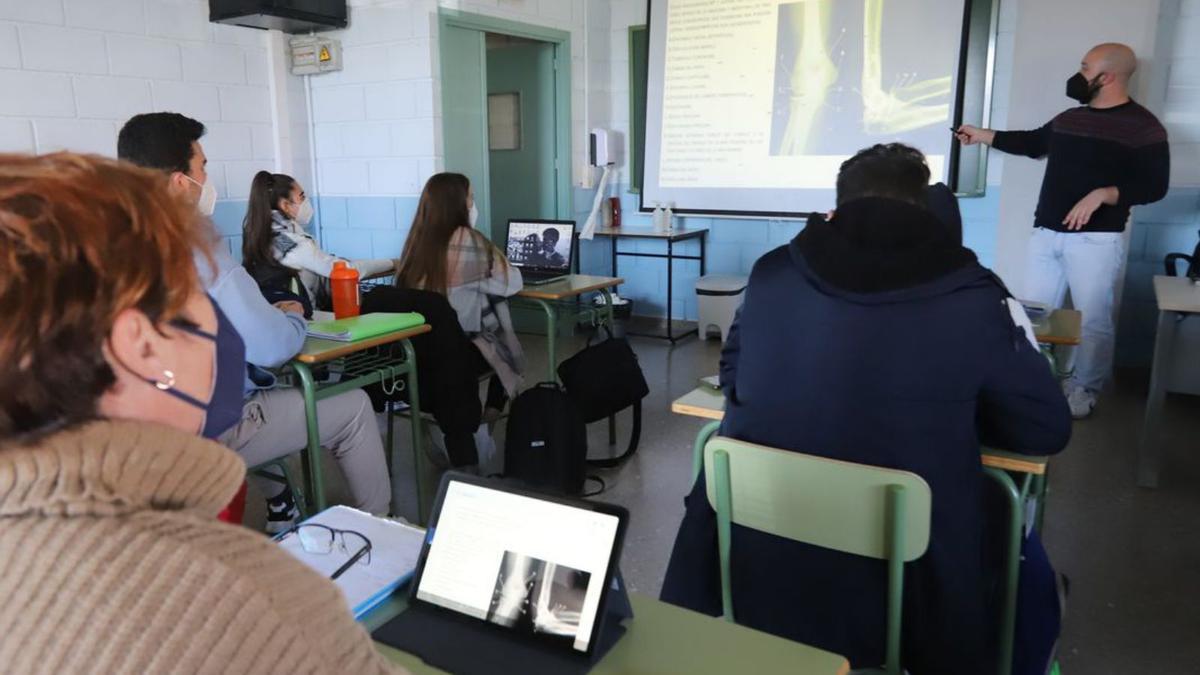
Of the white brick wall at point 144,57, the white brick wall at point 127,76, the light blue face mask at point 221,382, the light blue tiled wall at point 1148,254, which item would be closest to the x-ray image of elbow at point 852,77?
the light blue tiled wall at point 1148,254

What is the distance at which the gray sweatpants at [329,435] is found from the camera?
2311 mm

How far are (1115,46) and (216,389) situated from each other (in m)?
4.06

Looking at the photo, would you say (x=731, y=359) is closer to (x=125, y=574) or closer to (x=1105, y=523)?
(x=125, y=574)

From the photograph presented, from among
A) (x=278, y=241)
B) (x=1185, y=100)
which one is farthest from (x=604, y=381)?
(x=1185, y=100)

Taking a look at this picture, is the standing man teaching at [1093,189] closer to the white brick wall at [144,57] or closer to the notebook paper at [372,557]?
the notebook paper at [372,557]

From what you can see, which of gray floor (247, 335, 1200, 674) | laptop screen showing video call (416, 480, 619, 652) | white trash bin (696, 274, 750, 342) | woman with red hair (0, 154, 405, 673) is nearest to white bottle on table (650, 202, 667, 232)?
white trash bin (696, 274, 750, 342)

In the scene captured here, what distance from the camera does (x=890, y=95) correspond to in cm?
473

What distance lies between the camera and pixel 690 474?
10.9 ft

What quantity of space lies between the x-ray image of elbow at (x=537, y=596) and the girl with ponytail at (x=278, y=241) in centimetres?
243

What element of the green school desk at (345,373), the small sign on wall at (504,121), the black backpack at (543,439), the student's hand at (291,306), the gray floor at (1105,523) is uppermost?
the small sign on wall at (504,121)

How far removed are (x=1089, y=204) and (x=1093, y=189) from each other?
10 cm

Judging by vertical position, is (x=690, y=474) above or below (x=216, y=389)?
below

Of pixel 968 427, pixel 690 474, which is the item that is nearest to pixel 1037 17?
pixel 690 474

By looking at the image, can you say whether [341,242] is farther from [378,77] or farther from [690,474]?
[690,474]
